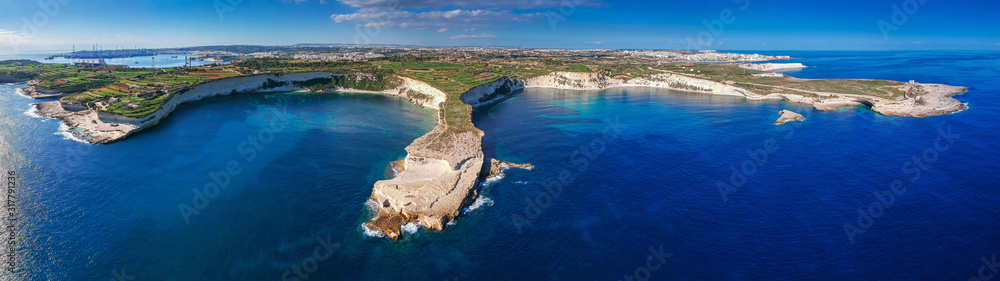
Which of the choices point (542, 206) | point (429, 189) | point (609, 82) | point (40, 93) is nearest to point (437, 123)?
point (429, 189)

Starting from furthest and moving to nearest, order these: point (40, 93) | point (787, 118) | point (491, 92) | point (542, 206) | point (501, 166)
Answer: point (491, 92)
point (40, 93)
point (787, 118)
point (501, 166)
point (542, 206)

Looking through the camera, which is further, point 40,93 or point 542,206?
point 40,93

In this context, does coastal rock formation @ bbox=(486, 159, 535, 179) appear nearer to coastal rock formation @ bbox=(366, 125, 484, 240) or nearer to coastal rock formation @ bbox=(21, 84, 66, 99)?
coastal rock formation @ bbox=(366, 125, 484, 240)

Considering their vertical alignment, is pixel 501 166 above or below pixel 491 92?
below

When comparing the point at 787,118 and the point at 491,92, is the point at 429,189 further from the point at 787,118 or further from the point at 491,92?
the point at 787,118

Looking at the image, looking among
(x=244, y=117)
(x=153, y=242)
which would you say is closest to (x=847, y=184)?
(x=153, y=242)

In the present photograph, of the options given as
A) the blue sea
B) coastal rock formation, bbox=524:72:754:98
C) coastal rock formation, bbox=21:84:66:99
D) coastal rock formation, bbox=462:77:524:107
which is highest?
coastal rock formation, bbox=524:72:754:98

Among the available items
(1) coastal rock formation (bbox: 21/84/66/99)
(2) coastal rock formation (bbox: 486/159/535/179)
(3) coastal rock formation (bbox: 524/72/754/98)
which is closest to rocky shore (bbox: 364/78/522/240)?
(2) coastal rock formation (bbox: 486/159/535/179)

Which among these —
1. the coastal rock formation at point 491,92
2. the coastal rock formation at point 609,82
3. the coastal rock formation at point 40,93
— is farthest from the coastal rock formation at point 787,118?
the coastal rock formation at point 40,93

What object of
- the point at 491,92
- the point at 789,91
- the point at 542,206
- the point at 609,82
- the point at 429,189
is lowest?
the point at 542,206

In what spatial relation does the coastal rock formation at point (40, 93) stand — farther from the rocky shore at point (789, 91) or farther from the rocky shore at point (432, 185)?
the rocky shore at point (789, 91)
